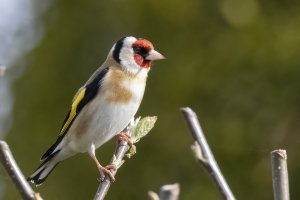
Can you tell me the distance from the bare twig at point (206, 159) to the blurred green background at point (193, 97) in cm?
335

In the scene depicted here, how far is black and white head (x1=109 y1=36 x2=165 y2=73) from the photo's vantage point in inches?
101

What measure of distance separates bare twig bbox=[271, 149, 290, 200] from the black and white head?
154cm

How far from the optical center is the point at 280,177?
3.18 feet

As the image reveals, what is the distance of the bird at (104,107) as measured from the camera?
2.43 metres

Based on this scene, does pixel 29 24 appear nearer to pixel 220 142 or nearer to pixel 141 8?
pixel 141 8

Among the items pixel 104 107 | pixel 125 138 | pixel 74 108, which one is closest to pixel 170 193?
pixel 125 138

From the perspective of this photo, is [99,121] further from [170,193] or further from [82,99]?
[170,193]

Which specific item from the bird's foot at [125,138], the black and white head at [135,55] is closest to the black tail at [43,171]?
the bird's foot at [125,138]

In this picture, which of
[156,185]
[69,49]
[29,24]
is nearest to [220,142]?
[156,185]

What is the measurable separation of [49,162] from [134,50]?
445 mm

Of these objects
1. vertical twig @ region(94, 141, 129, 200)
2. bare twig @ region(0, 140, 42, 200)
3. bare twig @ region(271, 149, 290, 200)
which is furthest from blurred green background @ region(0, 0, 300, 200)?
bare twig @ region(0, 140, 42, 200)

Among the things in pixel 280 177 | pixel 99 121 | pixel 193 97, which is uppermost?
pixel 280 177

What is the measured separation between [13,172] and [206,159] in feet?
0.72

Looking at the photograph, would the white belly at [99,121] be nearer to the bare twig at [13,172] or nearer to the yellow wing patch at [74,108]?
the yellow wing patch at [74,108]
